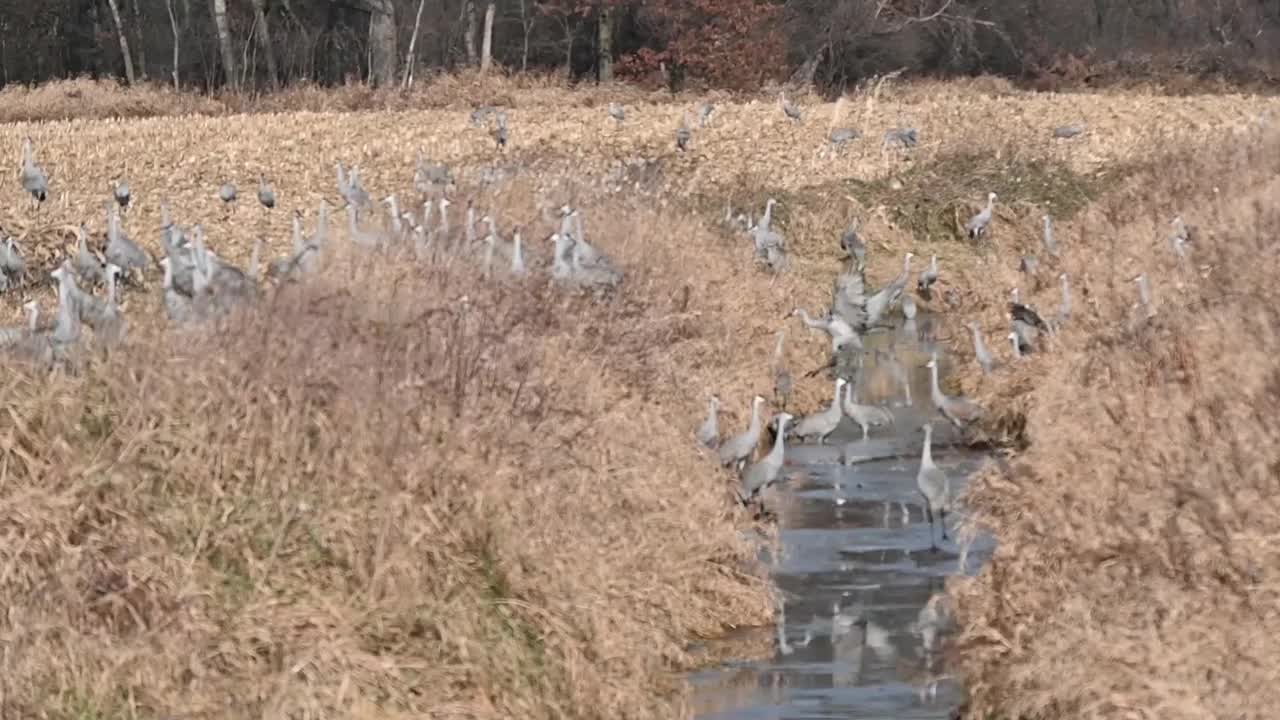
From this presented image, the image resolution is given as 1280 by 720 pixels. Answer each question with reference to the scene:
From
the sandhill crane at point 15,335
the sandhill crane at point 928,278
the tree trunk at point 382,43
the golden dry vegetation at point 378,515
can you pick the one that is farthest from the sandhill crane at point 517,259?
the tree trunk at point 382,43

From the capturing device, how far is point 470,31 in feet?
181

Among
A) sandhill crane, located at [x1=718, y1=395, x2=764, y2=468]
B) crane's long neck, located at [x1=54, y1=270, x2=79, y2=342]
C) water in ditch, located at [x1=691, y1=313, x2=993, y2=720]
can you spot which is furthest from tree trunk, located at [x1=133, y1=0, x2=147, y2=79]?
crane's long neck, located at [x1=54, y1=270, x2=79, y2=342]

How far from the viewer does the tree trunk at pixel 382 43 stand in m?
43.0

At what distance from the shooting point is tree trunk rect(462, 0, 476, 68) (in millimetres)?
54281

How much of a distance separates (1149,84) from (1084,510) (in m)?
37.0

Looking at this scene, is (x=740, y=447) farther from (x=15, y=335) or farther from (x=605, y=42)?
(x=605, y=42)

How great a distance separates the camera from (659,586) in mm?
9680

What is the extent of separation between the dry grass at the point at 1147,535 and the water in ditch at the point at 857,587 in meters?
0.60

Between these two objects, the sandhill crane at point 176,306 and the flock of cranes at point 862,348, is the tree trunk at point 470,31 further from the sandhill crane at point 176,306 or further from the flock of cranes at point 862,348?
the sandhill crane at point 176,306

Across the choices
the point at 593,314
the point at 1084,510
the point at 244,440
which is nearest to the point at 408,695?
the point at 244,440

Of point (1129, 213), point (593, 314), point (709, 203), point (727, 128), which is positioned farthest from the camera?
point (727, 128)

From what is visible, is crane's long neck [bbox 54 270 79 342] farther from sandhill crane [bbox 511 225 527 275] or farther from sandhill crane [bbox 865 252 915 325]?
sandhill crane [bbox 865 252 915 325]

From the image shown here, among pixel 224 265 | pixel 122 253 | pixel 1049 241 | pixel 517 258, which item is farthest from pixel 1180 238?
pixel 122 253

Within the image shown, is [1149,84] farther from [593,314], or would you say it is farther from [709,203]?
[593,314]
